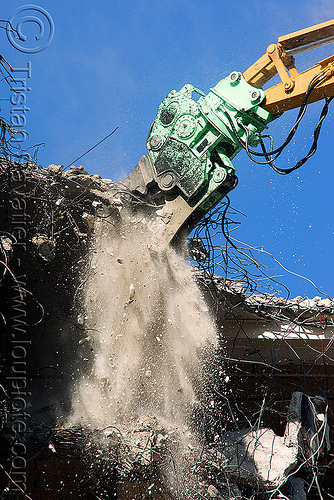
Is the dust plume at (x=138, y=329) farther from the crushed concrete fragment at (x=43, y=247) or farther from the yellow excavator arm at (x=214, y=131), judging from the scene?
the crushed concrete fragment at (x=43, y=247)

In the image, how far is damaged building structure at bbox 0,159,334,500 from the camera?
4605 millimetres

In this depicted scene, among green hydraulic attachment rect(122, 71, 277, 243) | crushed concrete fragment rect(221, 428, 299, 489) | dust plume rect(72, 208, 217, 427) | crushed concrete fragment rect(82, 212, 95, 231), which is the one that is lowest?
crushed concrete fragment rect(221, 428, 299, 489)

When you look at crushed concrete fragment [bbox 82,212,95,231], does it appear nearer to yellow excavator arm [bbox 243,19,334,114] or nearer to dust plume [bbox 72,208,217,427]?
dust plume [bbox 72,208,217,427]

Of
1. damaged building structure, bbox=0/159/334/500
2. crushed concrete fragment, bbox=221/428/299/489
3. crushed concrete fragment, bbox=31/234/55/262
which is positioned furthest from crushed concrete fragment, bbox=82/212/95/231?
crushed concrete fragment, bbox=221/428/299/489

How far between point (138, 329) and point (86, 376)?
819 millimetres

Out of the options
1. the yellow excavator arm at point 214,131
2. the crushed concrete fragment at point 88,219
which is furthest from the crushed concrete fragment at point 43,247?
the yellow excavator arm at point 214,131

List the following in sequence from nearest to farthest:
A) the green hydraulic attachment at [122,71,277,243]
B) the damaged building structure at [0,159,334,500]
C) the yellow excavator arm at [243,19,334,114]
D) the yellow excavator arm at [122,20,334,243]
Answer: the damaged building structure at [0,159,334,500], the yellow excavator arm at [243,19,334,114], the yellow excavator arm at [122,20,334,243], the green hydraulic attachment at [122,71,277,243]

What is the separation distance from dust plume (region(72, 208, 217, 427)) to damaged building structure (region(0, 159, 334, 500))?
0.10 meters

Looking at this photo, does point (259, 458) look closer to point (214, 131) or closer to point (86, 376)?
point (86, 376)

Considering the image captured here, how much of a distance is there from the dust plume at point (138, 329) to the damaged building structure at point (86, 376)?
3.8 inches

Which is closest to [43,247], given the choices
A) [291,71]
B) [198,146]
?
[198,146]

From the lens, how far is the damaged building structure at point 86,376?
4605mm

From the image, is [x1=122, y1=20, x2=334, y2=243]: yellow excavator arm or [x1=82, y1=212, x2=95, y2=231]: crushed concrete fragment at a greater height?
[x1=122, y1=20, x2=334, y2=243]: yellow excavator arm

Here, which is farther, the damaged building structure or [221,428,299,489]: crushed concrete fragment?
[221,428,299,489]: crushed concrete fragment
